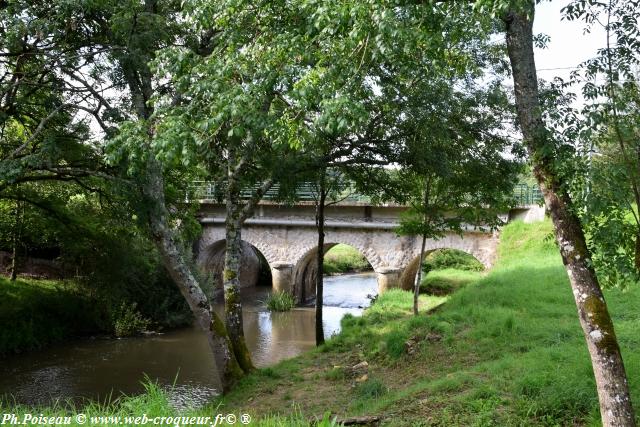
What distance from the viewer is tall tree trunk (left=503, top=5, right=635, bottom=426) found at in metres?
4.54

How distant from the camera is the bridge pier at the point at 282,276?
22103 millimetres

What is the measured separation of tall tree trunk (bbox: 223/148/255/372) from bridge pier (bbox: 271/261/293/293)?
12.1 m

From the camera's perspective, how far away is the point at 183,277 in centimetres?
921

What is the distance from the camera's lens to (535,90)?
498cm

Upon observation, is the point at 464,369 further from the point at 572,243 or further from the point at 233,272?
the point at 233,272

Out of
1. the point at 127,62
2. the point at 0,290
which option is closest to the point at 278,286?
the point at 0,290

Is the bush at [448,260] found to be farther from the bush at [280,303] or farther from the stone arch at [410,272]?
the bush at [280,303]

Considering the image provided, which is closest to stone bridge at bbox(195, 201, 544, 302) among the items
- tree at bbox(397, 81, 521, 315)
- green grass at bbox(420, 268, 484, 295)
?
green grass at bbox(420, 268, 484, 295)

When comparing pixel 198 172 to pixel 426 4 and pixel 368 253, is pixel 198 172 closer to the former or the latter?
pixel 426 4

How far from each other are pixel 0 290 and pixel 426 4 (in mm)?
15083

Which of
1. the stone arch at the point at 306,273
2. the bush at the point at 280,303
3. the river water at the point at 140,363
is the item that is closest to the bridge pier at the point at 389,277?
the stone arch at the point at 306,273

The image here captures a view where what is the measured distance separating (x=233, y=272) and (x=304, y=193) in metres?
6.36

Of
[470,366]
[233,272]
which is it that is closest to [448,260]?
[233,272]

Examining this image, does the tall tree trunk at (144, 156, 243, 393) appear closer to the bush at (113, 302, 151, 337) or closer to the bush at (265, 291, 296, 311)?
the bush at (113, 302, 151, 337)
